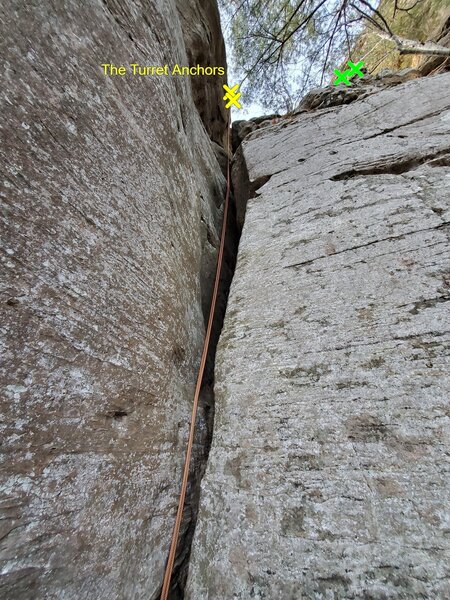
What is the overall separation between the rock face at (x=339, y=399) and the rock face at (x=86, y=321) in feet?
0.92

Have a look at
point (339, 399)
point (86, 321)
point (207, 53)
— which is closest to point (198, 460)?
point (339, 399)

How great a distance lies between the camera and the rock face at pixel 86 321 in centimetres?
87

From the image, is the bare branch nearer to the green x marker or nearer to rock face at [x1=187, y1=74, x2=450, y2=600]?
the green x marker

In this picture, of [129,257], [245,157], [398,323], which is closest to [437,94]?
[245,157]

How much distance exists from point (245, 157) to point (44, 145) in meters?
2.37

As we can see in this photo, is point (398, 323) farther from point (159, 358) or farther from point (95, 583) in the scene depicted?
point (95, 583)

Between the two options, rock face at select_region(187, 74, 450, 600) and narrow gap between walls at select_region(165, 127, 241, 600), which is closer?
rock face at select_region(187, 74, 450, 600)

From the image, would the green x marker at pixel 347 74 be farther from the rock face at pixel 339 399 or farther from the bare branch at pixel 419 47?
the rock face at pixel 339 399

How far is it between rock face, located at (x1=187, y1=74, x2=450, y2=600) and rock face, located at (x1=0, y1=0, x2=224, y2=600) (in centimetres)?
28

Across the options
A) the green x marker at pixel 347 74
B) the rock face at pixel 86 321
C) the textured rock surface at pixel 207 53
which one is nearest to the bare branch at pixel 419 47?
the green x marker at pixel 347 74

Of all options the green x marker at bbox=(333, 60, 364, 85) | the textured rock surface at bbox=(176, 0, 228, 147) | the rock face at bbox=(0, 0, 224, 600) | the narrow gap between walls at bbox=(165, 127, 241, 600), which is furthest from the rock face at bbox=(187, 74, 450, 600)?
the textured rock surface at bbox=(176, 0, 228, 147)

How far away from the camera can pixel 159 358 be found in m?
1.45

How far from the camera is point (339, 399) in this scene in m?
1.29

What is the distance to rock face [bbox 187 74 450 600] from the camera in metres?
0.98
